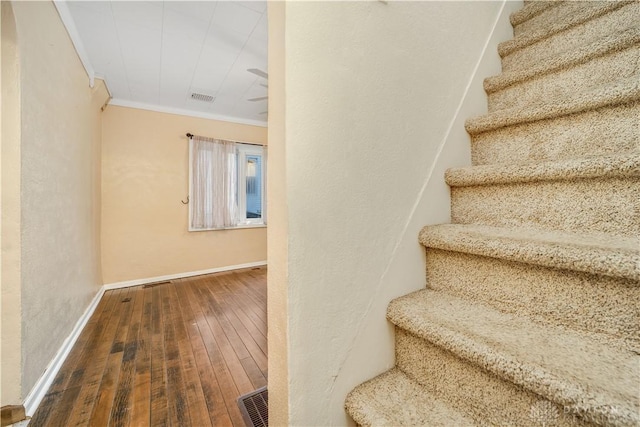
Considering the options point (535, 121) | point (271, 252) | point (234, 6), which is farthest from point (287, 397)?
point (234, 6)

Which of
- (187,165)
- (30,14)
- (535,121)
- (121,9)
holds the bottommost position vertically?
(535,121)

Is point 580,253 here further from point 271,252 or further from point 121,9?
point 121,9

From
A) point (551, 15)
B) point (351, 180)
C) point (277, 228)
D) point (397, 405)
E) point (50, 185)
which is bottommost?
point (397, 405)

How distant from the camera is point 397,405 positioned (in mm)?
618

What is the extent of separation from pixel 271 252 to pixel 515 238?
0.65 m

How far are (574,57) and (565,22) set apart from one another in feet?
1.07

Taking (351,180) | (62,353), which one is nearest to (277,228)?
(351,180)

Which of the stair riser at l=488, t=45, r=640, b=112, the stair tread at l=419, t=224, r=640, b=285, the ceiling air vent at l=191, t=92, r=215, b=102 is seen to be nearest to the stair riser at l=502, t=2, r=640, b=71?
the stair riser at l=488, t=45, r=640, b=112

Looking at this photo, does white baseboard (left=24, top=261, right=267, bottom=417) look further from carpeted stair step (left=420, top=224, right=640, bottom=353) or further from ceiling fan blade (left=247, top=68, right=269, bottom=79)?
ceiling fan blade (left=247, top=68, right=269, bottom=79)

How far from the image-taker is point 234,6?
1854mm

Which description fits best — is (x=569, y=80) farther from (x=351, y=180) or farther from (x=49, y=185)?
(x=49, y=185)

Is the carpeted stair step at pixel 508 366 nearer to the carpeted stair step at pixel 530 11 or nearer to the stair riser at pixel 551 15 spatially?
the stair riser at pixel 551 15

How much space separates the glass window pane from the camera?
437 centimetres

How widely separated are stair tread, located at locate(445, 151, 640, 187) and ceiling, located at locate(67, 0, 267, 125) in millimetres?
1939
